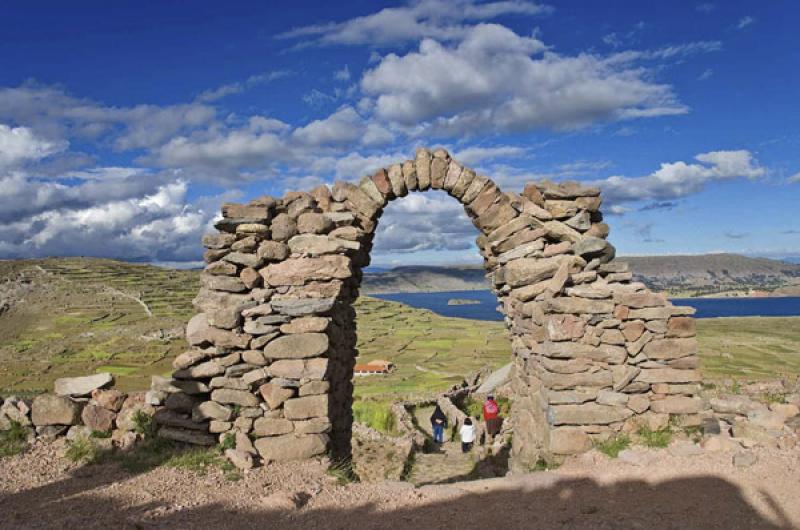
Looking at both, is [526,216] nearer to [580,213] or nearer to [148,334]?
[580,213]

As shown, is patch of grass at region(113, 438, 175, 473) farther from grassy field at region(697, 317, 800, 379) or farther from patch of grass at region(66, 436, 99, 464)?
grassy field at region(697, 317, 800, 379)

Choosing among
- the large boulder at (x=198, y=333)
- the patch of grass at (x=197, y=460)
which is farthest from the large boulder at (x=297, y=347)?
the patch of grass at (x=197, y=460)

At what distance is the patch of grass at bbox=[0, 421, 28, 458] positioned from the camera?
7621 millimetres

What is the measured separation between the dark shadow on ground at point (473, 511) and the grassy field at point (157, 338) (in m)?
26.3

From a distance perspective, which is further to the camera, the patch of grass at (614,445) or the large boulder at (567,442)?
the large boulder at (567,442)

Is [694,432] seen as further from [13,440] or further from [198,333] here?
[13,440]

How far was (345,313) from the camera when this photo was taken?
416 inches

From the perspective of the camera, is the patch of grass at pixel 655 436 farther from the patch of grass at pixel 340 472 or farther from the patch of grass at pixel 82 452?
the patch of grass at pixel 82 452

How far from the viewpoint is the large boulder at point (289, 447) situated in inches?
317

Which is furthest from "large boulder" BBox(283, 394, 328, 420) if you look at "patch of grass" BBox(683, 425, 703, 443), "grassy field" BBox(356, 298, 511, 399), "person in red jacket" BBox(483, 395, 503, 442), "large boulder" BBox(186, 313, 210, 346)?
"grassy field" BBox(356, 298, 511, 399)

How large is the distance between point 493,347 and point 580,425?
7323cm

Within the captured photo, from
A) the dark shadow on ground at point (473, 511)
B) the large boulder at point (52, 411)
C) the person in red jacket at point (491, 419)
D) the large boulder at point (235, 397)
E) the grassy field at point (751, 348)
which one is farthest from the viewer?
the grassy field at point (751, 348)

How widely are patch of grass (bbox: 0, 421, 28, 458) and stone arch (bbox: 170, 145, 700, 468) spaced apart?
6.53 ft

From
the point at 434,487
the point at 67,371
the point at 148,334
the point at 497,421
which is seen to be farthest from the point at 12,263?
the point at 434,487
